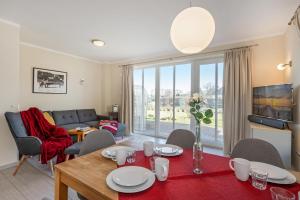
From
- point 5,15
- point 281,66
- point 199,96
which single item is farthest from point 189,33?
point 5,15

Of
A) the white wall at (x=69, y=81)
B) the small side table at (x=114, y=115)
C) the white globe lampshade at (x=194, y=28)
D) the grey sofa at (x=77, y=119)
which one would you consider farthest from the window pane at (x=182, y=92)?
the white globe lampshade at (x=194, y=28)

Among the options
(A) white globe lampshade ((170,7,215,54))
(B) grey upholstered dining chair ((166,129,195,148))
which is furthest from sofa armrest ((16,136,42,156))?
(A) white globe lampshade ((170,7,215,54))

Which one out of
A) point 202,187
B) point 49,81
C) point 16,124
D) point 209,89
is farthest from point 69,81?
point 202,187

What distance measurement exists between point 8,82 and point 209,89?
4.11 meters

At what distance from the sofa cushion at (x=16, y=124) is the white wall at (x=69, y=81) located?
1269mm

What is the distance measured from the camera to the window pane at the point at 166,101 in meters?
4.64

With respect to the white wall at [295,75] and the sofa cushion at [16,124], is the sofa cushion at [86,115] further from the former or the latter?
the white wall at [295,75]

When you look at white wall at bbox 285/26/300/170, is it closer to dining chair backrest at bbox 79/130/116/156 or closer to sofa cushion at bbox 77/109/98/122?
dining chair backrest at bbox 79/130/116/156

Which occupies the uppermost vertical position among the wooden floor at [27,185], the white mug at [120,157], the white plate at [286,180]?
the white mug at [120,157]

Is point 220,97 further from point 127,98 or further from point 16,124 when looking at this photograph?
point 16,124

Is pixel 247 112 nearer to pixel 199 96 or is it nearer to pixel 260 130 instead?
pixel 260 130

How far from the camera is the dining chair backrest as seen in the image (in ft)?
5.12

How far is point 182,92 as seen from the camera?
14.5 ft

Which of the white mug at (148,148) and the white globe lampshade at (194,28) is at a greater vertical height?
the white globe lampshade at (194,28)
